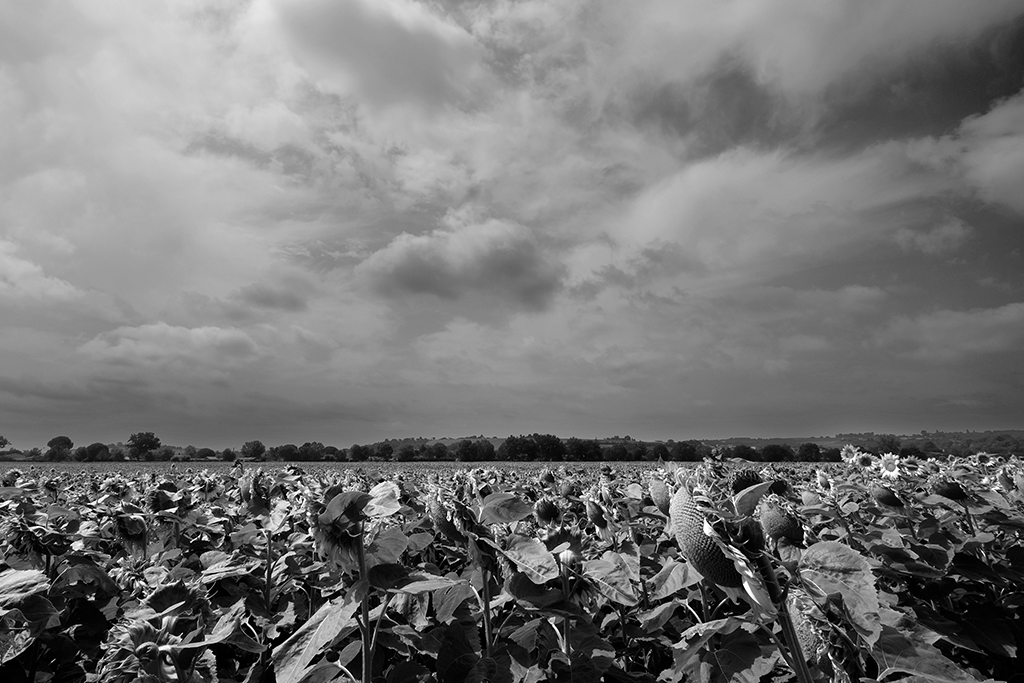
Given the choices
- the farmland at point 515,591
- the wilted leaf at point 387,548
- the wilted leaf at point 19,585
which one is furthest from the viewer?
the wilted leaf at point 19,585

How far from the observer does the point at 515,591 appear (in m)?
2.90

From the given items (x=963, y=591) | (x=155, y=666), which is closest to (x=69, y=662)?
(x=155, y=666)

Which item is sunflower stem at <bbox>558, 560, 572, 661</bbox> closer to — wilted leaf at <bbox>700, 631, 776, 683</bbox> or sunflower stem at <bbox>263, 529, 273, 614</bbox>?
wilted leaf at <bbox>700, 631, 776, 683</bbox>

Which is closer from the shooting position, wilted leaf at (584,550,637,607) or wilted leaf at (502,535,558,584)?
wilted leaf at (502,535,558,584)

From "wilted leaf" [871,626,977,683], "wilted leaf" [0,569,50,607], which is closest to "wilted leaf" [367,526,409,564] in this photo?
"wilted leaf" [0,569,50,607]

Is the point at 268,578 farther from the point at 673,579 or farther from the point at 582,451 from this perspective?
the point at 582,451

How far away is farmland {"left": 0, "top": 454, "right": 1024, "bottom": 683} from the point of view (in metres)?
1.91

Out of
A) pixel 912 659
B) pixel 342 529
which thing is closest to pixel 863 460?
pixel 912 659

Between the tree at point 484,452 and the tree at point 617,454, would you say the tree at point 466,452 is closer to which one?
the tree at point 484,452

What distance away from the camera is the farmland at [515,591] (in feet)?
6.27

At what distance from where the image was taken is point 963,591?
4910mm

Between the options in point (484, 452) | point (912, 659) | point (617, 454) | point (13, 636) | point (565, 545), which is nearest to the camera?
point (912, 659)

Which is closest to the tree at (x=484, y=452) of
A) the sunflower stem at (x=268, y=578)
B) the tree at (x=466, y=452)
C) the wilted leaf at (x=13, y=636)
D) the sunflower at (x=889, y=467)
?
the tree at (x=466, y=452)

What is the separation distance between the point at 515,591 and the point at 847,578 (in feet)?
5.51
